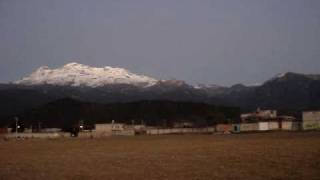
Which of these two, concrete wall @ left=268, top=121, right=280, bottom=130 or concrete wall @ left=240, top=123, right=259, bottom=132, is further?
concrete wall @ left=240, top=123, right=259, bottom=132

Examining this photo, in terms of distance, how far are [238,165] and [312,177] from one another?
→ 20.8 feet

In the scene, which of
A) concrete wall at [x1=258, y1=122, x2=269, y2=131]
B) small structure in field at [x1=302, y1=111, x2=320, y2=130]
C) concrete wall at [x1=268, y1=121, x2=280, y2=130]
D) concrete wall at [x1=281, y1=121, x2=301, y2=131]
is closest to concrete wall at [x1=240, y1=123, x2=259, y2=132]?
concrete wall at [x1=258, y1=122, x2=269, y2=131]

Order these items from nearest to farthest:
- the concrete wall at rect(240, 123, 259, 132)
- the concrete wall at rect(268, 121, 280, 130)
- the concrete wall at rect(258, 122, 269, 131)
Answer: the concrete wall at rect(268, 121, 280, 130), the concrete wall at rect(258, 122, 269, 131), the concrete wall at rect(240, 123, 259, 132)

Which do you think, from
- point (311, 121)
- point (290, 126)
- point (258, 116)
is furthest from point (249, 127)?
point (258, 116)

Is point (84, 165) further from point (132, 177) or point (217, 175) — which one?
point (217, 175)

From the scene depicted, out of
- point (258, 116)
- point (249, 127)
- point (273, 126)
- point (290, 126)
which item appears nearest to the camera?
point (290, 126)

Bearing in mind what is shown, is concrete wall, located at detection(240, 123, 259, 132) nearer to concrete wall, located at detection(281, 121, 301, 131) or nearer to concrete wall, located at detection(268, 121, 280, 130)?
concrete wall, located at detection(268, 121, 280, 130)

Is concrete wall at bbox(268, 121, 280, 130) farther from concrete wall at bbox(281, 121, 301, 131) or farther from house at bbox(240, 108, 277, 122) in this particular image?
house at bbox(240, 108, 277, 122)

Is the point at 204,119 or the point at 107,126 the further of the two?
the point at 204,119

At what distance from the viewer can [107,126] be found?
141500 mm

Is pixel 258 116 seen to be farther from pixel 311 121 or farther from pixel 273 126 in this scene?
pixel 311 121

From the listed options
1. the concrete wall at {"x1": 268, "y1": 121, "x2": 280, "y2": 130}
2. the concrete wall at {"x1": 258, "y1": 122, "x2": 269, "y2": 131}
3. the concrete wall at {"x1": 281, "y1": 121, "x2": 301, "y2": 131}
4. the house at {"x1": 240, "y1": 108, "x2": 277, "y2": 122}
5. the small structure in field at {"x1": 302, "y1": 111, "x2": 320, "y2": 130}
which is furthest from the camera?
the house at {"x1": 240, "y1": 108, "x2": 277, "y2": 122}

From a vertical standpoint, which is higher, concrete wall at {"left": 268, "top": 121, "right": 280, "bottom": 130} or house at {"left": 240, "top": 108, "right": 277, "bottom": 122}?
house at {"left": 240, "top": 108, "right": 277, "bottom": 122}

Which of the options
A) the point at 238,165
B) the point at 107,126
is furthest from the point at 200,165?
the point at 107,126
